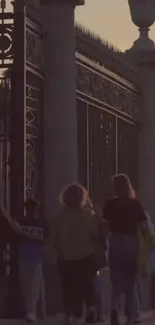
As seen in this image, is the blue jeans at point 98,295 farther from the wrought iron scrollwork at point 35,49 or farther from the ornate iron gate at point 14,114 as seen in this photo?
the wrought iron scrollwork at point 35,49

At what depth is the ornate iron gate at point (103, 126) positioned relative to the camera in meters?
16.8

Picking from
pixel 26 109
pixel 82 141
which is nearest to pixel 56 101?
pixel 26 109

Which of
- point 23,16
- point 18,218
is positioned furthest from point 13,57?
point 18,218

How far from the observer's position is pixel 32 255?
47.1ft

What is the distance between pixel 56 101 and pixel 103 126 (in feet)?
8.16

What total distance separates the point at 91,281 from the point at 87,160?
327cm

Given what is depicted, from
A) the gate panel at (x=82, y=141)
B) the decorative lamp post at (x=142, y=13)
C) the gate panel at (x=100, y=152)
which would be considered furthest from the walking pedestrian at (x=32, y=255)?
the decorative lamp post at (x=142, y=13)

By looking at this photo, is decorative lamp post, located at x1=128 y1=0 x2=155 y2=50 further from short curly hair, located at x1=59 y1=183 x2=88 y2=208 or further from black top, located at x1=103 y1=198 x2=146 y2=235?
short curly hair, located at x1=59 y1=183 x2=88 y2=208

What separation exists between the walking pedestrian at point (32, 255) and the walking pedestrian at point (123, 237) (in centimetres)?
68

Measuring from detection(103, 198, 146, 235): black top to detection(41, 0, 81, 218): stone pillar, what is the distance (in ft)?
4.82

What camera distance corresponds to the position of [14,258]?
578 inches

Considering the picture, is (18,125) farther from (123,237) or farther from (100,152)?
(100,152)

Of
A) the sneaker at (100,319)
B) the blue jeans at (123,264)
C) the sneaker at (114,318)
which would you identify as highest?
the blue jeans at (123,264)

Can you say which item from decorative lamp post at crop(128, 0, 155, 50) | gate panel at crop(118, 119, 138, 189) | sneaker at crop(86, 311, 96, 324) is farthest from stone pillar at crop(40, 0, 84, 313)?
decorative lamp post at crop(128, 0, 155, 50)
